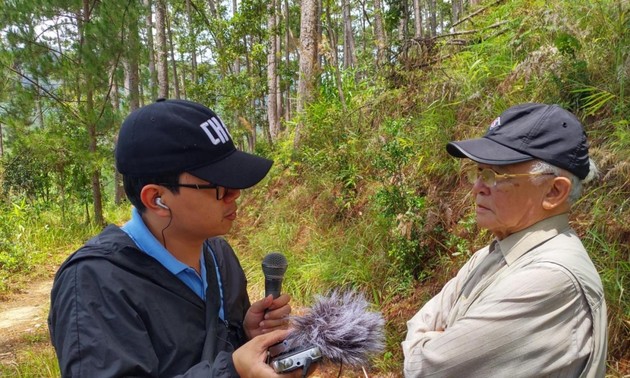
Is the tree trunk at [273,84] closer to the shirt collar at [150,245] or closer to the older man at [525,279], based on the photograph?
the older man at [525,279]

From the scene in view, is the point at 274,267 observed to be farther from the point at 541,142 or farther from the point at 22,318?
the point at 22,318

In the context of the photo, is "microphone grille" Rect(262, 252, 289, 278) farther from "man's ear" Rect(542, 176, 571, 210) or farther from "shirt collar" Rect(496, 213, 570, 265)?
"man's ear" Rect(542, 176, 571, 210)

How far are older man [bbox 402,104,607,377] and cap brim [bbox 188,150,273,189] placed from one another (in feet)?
2.50

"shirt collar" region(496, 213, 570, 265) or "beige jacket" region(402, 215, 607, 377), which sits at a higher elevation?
"shirt collar" region(496, 213, 570, 265)

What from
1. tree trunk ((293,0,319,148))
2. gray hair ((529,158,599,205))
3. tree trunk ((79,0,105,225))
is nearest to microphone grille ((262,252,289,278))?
gray hair ((529,158,599,205))

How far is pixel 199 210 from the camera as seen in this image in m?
1.38

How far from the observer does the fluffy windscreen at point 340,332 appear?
1.31m

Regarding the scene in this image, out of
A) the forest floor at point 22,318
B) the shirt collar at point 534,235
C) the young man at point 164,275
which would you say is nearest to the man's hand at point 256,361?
the young man at point 164,275

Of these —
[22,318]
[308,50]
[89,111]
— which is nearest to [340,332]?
[22,318]

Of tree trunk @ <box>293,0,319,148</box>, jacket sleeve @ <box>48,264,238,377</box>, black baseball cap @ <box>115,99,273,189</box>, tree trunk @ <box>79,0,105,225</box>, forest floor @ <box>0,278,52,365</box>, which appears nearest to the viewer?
jacket sleeve @ <box>48,264,238,377</box>

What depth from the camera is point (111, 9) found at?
764 cm

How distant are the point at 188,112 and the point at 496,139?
105cm

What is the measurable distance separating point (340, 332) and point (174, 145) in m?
0.73

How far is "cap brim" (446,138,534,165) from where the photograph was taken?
1.51 metres
